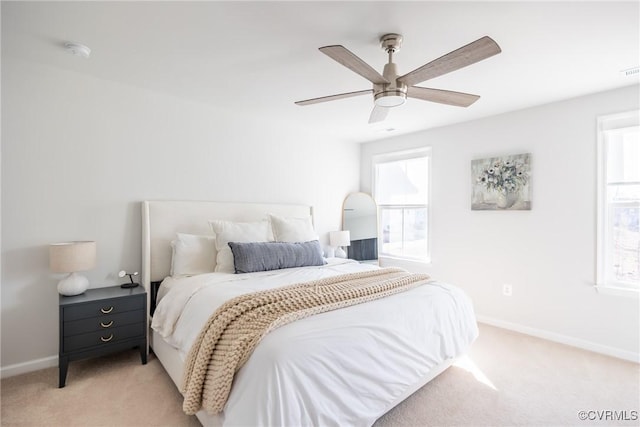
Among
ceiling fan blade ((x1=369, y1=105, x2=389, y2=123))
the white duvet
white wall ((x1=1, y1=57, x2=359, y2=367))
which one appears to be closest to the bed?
the white duvet

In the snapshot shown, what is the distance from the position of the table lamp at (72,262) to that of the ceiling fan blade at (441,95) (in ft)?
8.74

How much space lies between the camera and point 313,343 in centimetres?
146

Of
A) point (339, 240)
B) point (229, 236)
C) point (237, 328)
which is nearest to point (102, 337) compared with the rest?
point (229, 236)

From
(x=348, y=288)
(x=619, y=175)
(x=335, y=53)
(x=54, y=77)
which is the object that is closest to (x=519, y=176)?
(x=619, y=175)

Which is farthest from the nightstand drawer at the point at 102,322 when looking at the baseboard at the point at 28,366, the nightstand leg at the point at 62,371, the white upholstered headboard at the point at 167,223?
the baseboard at the point at 28,366

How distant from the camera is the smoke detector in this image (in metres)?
2.13

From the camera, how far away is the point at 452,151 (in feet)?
12.9

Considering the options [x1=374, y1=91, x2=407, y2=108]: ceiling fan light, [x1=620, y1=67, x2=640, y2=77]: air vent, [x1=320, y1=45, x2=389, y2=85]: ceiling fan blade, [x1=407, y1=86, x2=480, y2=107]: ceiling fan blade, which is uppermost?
[x1=620, y1=67, x2=640, y2=77]: air vent

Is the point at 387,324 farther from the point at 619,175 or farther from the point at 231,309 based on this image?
the point at 619,175

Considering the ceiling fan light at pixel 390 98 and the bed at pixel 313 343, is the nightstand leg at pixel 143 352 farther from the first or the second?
the ceiling fan light at pixel 390 98

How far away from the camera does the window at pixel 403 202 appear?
14.2 ft

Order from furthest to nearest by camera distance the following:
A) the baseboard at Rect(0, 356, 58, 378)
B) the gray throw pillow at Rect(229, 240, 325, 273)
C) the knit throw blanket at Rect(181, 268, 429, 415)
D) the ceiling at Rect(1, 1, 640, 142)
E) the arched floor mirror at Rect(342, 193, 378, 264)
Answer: the arched floor mirror at Rect(342, 193, 378, 264), the gray throw pillow at Rect(229, 240, 325, 273), the baseboard at Rect(0, 356, 58, 378), the ceiling at Rect(1, 1, 640, 142), the knit throw blanket at Rect(181, 268, 429, 415)

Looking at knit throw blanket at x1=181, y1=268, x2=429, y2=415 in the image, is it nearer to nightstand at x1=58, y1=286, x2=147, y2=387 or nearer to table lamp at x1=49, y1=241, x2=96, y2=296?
nightstand at x1=58, y1=286, x2=147, y2=387

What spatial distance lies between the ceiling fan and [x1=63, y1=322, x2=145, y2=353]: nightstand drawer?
2.42 m
